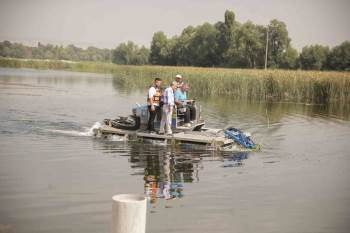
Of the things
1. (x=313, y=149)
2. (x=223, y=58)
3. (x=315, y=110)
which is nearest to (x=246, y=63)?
(x=223, y=58)

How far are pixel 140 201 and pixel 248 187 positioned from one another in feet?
23.4

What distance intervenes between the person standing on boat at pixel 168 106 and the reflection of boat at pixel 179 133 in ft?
1.04

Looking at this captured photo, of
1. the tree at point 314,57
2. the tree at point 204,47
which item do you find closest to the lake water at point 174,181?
the tree at point 314,57

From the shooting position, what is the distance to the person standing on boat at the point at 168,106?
16.6 meters

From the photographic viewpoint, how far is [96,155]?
1560cm

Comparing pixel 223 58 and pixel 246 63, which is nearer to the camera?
pixel 246 63

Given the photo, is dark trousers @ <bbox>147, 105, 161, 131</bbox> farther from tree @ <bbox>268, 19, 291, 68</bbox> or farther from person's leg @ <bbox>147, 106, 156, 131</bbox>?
tree @ <bbox>268, 19, 291, 68</bbox>

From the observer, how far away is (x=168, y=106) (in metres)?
16.8

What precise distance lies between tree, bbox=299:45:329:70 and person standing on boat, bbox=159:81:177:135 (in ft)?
211

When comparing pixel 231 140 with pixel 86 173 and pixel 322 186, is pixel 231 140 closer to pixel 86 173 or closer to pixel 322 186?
pixel 322 186

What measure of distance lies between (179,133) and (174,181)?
5.14 metres

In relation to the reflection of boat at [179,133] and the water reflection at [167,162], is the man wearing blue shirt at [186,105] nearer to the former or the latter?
the reflection of boat at [179,133]

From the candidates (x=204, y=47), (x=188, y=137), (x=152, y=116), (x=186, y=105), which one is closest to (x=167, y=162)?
(x=188, y=137)

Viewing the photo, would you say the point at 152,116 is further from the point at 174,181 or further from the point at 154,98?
the point at 174,181
